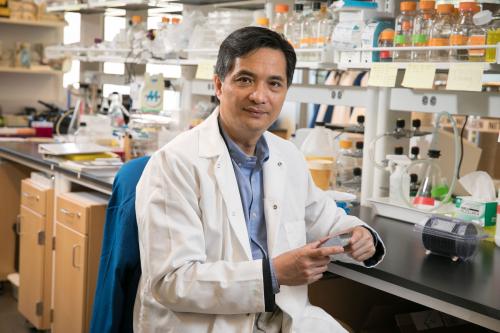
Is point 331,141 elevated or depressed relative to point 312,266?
elevated

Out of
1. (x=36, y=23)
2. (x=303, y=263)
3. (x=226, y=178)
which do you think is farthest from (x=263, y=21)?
(x=36, y=23)

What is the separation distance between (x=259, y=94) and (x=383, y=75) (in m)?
0.74

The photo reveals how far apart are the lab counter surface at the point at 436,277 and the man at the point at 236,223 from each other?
2.7 inches

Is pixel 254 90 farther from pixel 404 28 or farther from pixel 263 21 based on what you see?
pixel 263 21

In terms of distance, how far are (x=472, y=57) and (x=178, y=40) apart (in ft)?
5.60

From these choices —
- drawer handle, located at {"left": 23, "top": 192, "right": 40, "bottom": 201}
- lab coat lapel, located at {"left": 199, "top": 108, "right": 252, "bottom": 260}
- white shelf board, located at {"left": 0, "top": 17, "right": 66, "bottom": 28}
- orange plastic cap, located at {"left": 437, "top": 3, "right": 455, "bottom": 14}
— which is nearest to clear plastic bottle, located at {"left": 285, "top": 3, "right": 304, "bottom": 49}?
orange plastic cap, located at {"left": 437, "top": 3, "right": 455, "bottom": 14}

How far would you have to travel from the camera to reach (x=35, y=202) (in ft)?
10.9

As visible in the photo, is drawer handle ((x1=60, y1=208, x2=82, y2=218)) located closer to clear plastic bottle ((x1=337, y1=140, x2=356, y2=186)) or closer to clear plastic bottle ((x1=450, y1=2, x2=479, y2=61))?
clear plastic bottle ((x1=337, y1=140, x2=356, y2=186))

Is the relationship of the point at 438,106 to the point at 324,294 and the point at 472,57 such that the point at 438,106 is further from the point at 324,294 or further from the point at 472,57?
the point at 324,294

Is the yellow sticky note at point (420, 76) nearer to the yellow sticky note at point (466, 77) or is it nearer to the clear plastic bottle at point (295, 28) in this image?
the yellow sticky note at point (466, 77)

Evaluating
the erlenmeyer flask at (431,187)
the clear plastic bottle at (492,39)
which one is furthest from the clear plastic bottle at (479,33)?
the erlenmeyer flask at (431,187)

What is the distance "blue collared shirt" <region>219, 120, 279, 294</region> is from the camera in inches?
69.0

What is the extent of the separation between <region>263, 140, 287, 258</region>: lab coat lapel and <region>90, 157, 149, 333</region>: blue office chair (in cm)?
36

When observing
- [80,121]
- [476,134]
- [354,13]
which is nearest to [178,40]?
[80,121]
